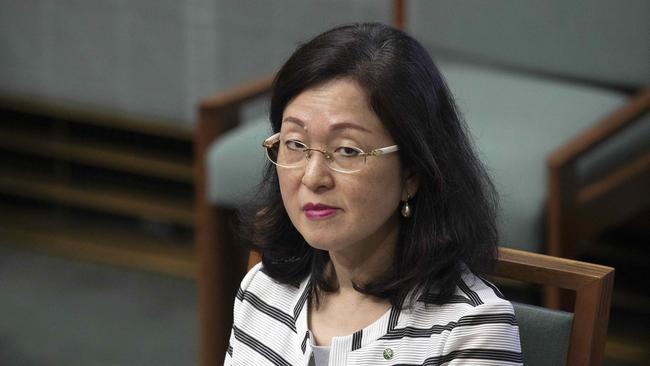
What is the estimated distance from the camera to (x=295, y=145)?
1765mm

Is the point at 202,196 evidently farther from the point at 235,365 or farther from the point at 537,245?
the point at 235,365

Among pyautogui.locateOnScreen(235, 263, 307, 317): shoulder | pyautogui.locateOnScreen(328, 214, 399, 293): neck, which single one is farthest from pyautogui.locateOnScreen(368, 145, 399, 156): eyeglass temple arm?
pyautogui.locateOnScreen(235, 263, 307, 317): shoulder

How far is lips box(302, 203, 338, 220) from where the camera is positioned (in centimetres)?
174

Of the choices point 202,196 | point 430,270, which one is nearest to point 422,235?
point 430,270

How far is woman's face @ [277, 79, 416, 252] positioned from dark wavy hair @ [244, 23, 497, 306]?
0.02 m

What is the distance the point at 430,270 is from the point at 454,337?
106mm

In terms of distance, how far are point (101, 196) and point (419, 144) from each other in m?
3.35

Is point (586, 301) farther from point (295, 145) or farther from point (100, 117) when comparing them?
point (100, 117)

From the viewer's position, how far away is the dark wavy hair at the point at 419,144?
171 centimetres

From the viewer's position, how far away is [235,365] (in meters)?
1.93

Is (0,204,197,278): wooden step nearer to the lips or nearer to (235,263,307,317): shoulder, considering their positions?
(235,263,307,317): shoulder

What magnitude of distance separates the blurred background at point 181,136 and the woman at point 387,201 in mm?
1288

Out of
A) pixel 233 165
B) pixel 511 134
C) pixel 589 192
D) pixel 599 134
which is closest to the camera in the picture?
pixel 599 134

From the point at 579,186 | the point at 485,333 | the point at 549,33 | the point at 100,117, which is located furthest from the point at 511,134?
the point at 100,117
